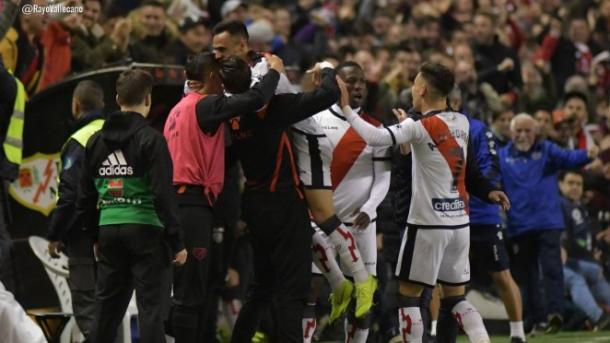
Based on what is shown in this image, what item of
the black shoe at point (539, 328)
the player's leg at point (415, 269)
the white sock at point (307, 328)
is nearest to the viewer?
the player's leg at point (415, 269)

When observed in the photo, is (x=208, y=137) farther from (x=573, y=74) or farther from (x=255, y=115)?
(x=573, y=74)

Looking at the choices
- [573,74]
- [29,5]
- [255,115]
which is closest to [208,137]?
[255,115]

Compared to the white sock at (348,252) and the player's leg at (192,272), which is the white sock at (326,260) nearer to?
the white sock at (348,252)

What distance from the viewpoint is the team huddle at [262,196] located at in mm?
10172

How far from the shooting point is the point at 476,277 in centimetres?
1683

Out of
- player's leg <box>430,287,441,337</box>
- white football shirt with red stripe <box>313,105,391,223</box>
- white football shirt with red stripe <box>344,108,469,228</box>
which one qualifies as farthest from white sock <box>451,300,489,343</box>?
player's leg <box>430,287,441,337</box>

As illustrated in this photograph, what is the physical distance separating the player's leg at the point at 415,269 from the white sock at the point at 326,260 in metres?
0.49

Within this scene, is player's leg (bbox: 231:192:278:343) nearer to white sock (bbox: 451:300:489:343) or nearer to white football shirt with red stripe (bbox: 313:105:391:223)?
white football shirt with red stripe (bbox: 313:105:391:223)

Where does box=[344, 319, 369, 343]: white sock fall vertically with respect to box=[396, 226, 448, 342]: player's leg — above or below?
below

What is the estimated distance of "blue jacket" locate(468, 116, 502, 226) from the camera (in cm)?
1328

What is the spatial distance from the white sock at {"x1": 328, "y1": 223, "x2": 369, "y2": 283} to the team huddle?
0.01 m

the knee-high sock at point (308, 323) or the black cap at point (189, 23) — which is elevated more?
Result: the black cap at point (189, 23)

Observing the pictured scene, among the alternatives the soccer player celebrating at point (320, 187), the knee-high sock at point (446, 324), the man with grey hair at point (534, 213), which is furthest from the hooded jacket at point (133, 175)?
the man with grey hair at point (534, 213)

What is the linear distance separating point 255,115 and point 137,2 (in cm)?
887
